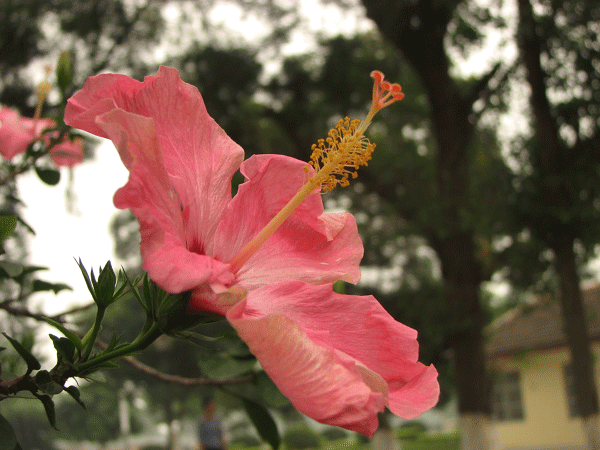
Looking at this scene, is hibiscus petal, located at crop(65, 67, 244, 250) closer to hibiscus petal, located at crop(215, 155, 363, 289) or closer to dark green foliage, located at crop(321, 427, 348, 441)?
hibiscus petal, located at crop(215, 155, 363, 289)

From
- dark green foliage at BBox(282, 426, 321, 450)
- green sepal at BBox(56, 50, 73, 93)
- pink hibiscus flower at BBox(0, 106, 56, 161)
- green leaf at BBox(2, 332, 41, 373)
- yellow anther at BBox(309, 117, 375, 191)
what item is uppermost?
green sepal at BBox(56, 50, 73, 93)

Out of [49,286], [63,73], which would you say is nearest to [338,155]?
[49,286]

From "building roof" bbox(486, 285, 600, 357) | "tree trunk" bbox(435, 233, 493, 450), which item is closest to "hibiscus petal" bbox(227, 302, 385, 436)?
"tree trunk" bbox(435, 233, 493, 450)

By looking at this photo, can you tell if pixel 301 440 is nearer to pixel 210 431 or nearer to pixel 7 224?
pixel 210 431

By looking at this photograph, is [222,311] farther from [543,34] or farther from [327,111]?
[327,111]

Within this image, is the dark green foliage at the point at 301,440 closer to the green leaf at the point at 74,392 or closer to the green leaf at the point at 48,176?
the green leaf at the point at 48,176

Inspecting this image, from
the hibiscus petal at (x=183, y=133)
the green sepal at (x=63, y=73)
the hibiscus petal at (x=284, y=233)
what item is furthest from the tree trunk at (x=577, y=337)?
the hibiscus petal at (x=183, y=133)
